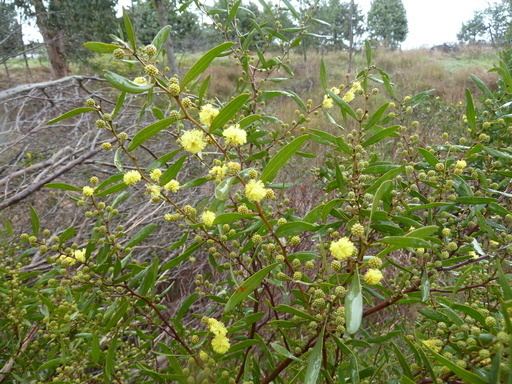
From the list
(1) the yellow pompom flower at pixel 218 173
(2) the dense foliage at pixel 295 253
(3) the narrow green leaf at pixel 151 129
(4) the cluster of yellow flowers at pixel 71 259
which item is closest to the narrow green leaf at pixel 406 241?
(2) the dense foliage at pixel 295 253

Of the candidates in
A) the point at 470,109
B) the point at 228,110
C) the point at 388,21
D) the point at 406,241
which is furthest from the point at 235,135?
the point at 388,21

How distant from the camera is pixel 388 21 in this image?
2473 centimetres

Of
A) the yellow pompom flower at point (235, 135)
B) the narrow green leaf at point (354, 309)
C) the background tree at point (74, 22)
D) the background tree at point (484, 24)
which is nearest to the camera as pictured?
the narrow green leaf at point (354, 309)

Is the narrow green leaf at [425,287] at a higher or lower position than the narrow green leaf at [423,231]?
lower

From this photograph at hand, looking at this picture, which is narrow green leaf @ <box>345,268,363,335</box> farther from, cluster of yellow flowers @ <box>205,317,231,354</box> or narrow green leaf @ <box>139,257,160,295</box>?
narrow green leaf @ <box>139,257,160,295</box>

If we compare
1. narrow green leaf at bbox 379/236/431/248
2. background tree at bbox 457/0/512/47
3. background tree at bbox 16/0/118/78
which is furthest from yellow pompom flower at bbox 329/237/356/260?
background tree at bbox 457/0/512/47

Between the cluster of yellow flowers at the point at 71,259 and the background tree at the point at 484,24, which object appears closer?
the cluster of yellow flowers at the point at 71,259

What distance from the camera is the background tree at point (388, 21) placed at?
24422 millimetres

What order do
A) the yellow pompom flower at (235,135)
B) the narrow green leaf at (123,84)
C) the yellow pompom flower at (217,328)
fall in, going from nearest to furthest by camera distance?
the narrow green leaf at (123,84), the yellow pompom flower at (235,135), the yellow pompom flower at (217,328)

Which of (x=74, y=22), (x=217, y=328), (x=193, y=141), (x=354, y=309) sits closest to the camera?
(x=354, y=309)

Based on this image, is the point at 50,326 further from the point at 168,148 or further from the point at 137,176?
the point at 168,148

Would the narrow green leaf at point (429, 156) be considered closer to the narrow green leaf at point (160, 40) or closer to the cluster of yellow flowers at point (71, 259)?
the narrow green leaf at point (160, 40)

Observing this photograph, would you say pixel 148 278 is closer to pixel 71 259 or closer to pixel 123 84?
pixel 71 259

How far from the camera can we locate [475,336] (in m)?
0.73
